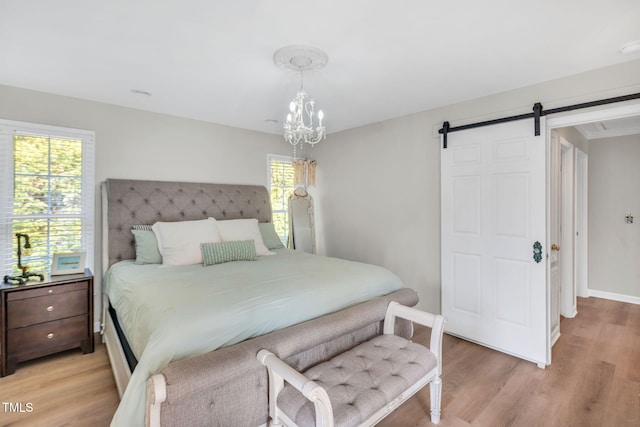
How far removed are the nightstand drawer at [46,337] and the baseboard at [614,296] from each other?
6.31m

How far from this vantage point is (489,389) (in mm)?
2264

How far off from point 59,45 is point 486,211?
364cm

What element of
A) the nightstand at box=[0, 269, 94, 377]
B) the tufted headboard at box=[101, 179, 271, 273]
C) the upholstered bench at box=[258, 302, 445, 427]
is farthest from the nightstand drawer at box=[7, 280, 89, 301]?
the upholstered bench at box=[258, 302, 445, 427]

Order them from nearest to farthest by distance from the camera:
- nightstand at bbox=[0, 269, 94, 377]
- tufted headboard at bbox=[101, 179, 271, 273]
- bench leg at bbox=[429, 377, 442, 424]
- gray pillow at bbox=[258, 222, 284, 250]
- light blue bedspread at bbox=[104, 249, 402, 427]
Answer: light blue bedspread at bbox=[104, 249, 402, 427] → bench leg at bbox=[429, 377, 442, 424] → nightstand at bbox=[0, 269, 94, 377] → tufted headboard at bbox=[101, 179, 271, 273] → gray pillow at bbox=[258, 222, 284, 250]

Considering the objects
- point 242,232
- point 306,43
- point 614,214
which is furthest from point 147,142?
point 614,214

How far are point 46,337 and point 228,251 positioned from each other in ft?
5.21

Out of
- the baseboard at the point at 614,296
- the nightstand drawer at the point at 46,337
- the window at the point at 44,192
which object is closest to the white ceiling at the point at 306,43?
the window at the point at 44,192

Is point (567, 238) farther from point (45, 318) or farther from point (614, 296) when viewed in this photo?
point (45, 318)

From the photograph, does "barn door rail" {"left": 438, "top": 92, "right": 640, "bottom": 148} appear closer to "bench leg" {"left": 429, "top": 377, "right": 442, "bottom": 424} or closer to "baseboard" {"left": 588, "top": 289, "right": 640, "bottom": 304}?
"bench leg" {"left": 429, "top": 377, "right": 442, "bottom": 424}

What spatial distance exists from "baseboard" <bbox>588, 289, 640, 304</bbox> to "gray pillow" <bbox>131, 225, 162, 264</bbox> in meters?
5.78

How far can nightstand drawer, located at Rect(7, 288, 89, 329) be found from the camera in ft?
7.84

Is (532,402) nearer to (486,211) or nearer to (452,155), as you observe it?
(486,211)

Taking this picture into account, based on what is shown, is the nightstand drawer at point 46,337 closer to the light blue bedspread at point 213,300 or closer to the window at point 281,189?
the light blue bedspread at point 213,300

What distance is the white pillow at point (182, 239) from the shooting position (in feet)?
9.37
